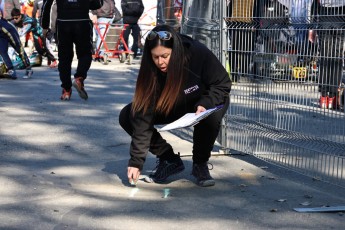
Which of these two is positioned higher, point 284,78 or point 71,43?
point 284,78

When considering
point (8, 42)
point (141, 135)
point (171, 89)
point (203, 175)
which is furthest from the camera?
point (8, 42)

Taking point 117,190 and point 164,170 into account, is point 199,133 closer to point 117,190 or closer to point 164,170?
point 164,170

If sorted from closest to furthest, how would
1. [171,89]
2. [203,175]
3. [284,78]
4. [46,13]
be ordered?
[171,89]
[203,175]
[284,78]
[46,13]

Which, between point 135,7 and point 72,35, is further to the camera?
point 135,7

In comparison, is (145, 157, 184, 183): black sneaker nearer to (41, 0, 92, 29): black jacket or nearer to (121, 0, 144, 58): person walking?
(41, 0, 92, 29): black jacket

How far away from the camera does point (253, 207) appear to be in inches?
238

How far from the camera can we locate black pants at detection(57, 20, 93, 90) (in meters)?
11.7

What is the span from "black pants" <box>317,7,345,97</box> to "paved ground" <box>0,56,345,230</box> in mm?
829

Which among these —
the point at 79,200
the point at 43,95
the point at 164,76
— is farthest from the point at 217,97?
the point at 43,95

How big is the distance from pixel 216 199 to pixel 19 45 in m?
9.55

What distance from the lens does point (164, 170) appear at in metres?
6.73

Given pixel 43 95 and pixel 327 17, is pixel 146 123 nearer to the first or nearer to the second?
pixel 327 17

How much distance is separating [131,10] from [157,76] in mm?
14547

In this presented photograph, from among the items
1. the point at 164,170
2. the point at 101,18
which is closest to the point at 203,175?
the point at 164,170
